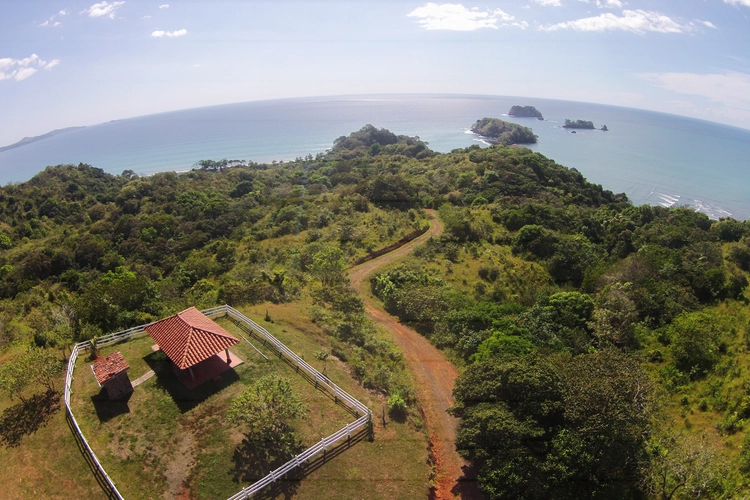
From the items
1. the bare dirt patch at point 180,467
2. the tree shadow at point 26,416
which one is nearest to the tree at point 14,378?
the tree shadow at point 26,416

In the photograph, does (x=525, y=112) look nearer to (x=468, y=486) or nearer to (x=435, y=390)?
(x=435, y=390)

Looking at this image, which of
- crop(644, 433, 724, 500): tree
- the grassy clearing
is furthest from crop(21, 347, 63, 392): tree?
crop(644, 433, 724, 500): tree

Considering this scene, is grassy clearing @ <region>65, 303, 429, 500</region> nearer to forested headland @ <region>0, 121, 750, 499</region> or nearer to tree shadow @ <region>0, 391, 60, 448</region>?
tree shadow @ <region>0, 391, 60, 448</region>

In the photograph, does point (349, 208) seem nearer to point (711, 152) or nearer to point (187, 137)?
point (711, 152)

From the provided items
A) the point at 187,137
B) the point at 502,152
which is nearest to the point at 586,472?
the point at 502,152

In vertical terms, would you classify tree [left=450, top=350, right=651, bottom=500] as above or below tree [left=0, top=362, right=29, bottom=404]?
below

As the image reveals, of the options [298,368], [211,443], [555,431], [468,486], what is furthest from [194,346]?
[555,431]
